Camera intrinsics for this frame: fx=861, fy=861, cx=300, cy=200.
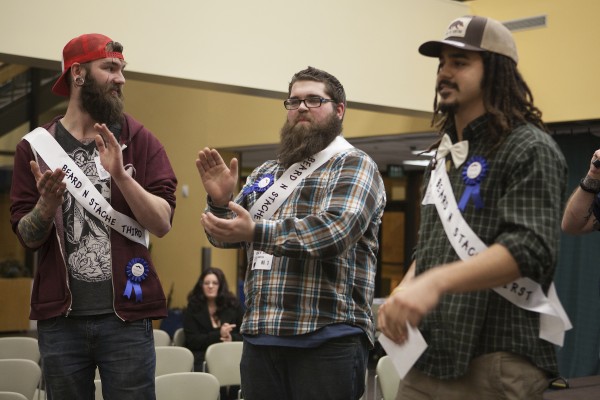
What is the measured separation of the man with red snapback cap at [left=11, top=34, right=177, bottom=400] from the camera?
271 centimetres

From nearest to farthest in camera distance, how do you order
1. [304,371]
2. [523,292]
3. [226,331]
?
[523,292], [304,371], [226,331]

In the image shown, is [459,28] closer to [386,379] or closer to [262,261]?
[262,261]

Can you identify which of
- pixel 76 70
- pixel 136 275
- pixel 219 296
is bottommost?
pixel 219 296

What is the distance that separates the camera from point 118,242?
2.80 meters

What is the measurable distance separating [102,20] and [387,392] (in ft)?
9.98

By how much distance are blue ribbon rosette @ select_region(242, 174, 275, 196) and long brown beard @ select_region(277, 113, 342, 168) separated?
0.07m

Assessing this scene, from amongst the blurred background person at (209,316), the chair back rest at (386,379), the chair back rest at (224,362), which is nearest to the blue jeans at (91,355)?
the chair back rest at (386,379)

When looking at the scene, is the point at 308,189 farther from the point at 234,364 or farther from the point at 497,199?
the point at 234,364

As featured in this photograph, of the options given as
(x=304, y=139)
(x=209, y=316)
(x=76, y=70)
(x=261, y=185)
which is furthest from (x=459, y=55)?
(x=209, y=316)

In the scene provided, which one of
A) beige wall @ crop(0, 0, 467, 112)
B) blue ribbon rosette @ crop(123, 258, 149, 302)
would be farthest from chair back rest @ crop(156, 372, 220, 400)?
beige wall @ crop(0, 0, 467, 112)

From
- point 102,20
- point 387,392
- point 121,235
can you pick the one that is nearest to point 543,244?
point 121,235

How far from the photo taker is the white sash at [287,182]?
109 inches

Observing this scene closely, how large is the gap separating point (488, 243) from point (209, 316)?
17.8 feet

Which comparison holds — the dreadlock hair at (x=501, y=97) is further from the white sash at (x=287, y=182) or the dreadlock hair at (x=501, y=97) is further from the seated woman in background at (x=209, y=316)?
the seated woman in background at (x=209, y=316)
